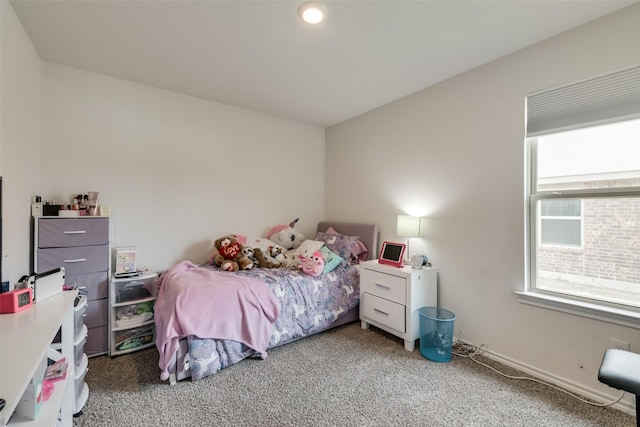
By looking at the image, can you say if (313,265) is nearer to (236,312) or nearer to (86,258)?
(236,312)

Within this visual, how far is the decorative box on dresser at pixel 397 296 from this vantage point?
2.42m

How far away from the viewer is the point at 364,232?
11.0 ft

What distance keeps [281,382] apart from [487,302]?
A: 1.79m

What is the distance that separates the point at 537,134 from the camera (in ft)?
6.88

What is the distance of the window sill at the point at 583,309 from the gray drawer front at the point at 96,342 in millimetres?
3375

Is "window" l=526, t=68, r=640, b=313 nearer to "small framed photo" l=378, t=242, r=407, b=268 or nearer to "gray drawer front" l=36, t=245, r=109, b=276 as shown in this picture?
"small framed photo" l=378, t=242, r=407, b=268

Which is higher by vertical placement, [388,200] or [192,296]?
[388,200]

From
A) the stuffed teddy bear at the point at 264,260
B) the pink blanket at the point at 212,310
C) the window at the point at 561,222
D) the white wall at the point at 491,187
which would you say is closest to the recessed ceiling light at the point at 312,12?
the white wall at the point at 491,187

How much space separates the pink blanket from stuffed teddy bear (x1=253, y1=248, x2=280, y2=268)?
540 millimetres

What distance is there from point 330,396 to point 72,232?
7.67 ft

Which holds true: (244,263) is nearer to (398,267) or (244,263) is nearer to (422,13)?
(398,267)

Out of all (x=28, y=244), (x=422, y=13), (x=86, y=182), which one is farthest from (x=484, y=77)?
(x=28, y=244)

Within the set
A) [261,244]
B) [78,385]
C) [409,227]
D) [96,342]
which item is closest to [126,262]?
[96,342]

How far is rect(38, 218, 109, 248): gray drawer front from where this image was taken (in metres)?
2.11
